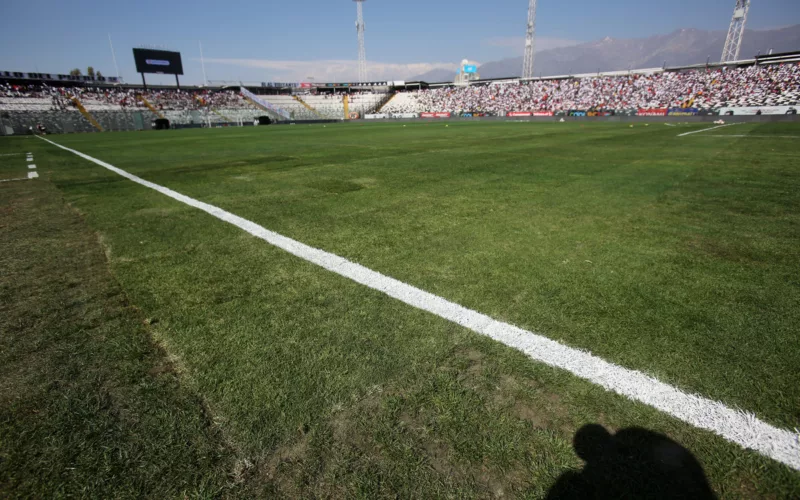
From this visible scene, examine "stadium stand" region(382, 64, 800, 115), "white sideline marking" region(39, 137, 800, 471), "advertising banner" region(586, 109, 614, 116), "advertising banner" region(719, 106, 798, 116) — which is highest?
"stadium stand" region(382, 64, 800, 115)

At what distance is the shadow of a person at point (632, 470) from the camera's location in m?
1.31

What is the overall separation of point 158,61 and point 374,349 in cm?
7012

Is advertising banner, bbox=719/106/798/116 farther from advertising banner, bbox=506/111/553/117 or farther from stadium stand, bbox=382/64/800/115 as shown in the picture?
advertising banner, bbox=506/111/553/117

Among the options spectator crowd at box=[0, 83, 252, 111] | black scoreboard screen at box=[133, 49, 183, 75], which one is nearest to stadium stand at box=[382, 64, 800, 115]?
spectator crowd at box=[0, 83, 252, 111]

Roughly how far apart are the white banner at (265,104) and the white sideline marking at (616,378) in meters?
63.1

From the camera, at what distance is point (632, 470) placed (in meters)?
1.38

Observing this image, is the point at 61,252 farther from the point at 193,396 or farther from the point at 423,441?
the point at 423,441

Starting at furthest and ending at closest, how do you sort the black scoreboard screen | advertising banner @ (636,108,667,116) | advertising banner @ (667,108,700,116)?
1. the black scoreboard screen
2. advertising banner @ (636,108,667,116)
3. advertising banner @ (667,108,700,116)

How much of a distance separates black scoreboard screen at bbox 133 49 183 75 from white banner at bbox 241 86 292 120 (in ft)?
31.9

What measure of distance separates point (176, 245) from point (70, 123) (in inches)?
1949

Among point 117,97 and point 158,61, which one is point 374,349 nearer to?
point 117,97

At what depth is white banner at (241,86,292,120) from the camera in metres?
59.7

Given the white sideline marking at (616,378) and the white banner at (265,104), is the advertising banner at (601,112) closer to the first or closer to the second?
the white banner at (265,104)

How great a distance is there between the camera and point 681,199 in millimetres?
5359
